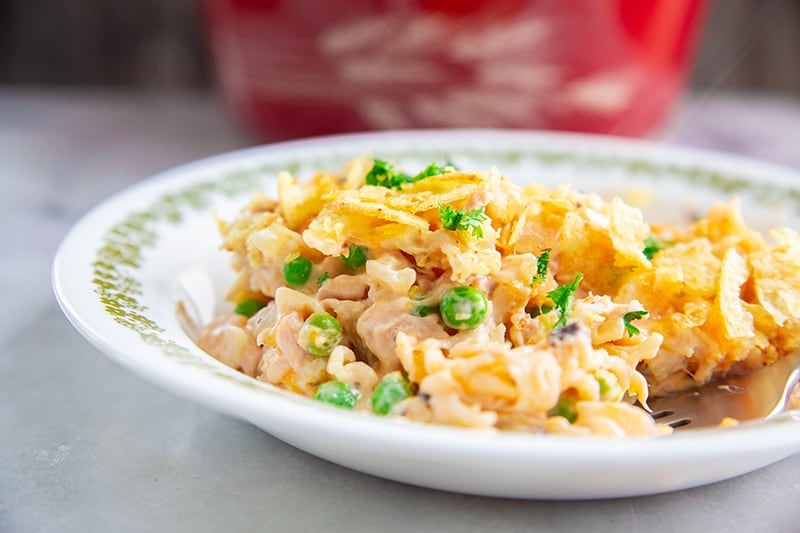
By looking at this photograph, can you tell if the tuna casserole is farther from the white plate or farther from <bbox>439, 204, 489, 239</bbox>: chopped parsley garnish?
the white plate

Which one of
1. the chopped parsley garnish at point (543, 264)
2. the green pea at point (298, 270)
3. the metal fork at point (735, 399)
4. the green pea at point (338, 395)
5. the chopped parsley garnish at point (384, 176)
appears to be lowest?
the metal fork at point (735, 399)

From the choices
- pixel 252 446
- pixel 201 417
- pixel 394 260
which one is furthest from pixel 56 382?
pixel 394 260

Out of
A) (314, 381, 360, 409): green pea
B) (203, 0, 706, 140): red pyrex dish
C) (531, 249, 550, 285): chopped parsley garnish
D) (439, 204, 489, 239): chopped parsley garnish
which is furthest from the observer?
(203, 0, 706, 140): red pyrex dish

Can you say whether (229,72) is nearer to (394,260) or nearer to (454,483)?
(394,260)

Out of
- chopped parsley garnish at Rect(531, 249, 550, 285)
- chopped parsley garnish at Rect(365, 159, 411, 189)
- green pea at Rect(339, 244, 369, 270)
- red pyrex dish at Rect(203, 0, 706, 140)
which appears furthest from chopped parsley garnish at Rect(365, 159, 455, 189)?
red pyrex dish at Rect(203, 0, 706, 140)

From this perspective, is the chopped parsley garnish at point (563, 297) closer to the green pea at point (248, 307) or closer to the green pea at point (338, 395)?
the green pea at point (338, 395)

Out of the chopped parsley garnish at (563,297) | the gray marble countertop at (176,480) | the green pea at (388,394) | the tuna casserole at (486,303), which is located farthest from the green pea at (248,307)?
the chopped parsley garnish at (563,297)
